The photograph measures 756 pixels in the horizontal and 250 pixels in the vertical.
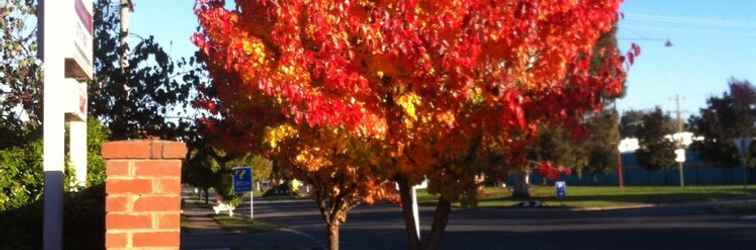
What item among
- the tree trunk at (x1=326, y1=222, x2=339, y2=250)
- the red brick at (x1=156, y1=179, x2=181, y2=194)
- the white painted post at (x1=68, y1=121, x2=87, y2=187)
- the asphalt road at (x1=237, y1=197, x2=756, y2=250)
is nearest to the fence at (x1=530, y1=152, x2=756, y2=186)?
the asphalt road at (x1=237, y1=197, x2=756, y2=250)

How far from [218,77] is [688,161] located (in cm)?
7598

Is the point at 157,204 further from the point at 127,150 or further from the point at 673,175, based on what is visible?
the point at 673,175

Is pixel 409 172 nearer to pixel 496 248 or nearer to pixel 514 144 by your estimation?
pixel 514 144

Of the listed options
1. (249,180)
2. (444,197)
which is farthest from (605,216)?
(444,197)

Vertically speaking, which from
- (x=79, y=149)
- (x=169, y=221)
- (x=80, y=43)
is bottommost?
(x=169, y=221)

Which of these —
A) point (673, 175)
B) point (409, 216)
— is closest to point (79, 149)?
point (409, 216)

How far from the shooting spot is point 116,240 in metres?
5.03

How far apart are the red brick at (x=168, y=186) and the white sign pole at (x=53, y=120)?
221 cm

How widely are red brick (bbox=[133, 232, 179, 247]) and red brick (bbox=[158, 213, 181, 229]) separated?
4cm

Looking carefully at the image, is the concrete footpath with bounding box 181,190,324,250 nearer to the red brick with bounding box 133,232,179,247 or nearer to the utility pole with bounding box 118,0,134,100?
the utility pole with bounding box 118,0,134,100

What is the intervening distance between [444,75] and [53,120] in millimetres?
3024

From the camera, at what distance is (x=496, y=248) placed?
888 inches

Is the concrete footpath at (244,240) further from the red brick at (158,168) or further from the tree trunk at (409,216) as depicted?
the red brick at (158,168)

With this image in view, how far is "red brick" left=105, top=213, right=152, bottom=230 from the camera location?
16.5 feet
